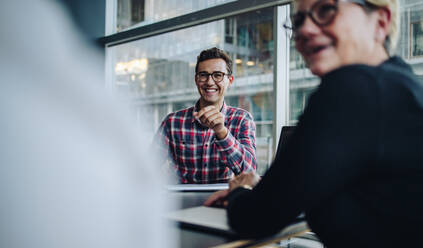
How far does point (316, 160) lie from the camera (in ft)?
1.96

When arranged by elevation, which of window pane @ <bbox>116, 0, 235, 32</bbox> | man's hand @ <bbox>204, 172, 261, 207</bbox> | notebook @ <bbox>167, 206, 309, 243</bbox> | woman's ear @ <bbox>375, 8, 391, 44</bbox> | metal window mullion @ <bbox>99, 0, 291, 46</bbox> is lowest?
notebook @ <bbox>167, 206, 309, 243</bbox>

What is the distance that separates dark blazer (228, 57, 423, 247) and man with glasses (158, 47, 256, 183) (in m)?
1.08

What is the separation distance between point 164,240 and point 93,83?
24 cm

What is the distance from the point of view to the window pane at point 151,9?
3.50 m

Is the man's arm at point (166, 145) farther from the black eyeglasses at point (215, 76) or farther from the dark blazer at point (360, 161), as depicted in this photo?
the dark blazer at point (360, 161)

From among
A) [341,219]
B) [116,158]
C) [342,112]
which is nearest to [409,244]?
[341,219]

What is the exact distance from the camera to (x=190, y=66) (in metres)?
4.30

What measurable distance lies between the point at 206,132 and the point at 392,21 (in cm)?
130

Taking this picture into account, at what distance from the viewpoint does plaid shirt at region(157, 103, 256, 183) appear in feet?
6.18

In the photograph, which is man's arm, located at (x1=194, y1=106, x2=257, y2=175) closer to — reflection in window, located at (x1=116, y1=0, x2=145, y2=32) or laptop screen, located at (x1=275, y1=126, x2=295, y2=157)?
laptop screen, located at (x1=275, y1=126, x2=295, y2=157)

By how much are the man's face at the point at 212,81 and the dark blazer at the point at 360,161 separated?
1.38 m

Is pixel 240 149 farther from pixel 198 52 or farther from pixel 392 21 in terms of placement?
pixel 198 52

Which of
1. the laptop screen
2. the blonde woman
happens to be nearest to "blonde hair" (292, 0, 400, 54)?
the blonde woman

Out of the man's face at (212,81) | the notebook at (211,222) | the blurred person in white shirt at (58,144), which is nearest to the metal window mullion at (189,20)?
the man's face at (212,81)
